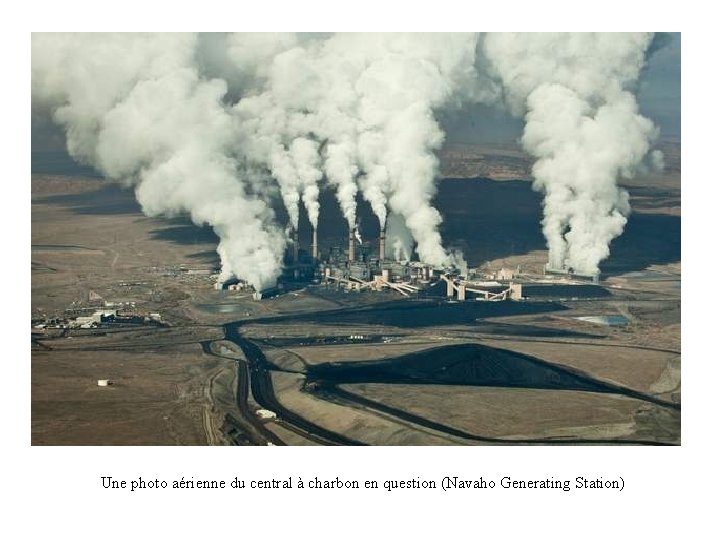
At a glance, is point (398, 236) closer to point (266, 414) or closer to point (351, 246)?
point (351, 246)

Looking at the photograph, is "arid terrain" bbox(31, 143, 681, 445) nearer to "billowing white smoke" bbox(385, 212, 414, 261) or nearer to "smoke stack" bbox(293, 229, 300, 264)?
"billowing white smoke" bbox(385, 212, 414, 261)

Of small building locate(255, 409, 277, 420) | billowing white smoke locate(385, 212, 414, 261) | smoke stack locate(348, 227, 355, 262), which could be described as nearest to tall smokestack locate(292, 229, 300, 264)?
smoke stack locate(348, 227, 355, 262)

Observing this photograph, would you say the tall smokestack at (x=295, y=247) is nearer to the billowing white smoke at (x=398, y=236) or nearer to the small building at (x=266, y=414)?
the billowing white smoke at (x=398, y=236)

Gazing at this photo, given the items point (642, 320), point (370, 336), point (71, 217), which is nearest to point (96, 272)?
point (71, 217)

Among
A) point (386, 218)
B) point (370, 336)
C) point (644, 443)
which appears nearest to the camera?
point (644, 443)

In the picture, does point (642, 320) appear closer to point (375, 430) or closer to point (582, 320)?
point (582, 320)

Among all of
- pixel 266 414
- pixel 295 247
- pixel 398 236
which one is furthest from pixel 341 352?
pixel 398 236
